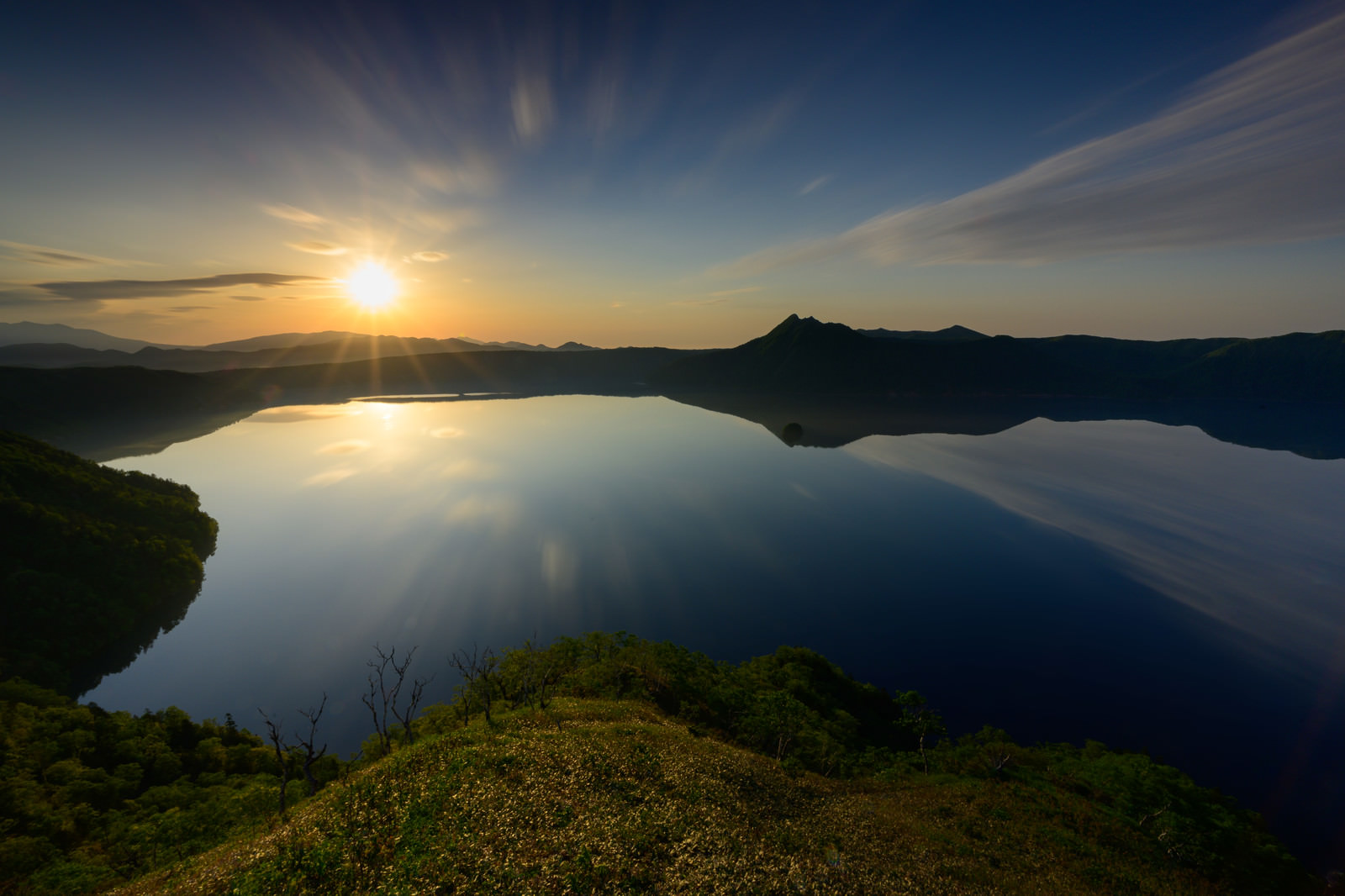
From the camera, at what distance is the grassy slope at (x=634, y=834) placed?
1853 cm

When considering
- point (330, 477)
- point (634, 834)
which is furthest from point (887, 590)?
point (330, 477)

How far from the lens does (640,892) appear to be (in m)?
18.3

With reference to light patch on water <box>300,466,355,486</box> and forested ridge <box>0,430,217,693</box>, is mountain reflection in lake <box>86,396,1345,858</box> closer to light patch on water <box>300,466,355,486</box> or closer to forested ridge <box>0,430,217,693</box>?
light patch on water <box>300,466,355,486</box>

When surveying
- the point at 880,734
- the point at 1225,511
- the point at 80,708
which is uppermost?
the point at 1225,511

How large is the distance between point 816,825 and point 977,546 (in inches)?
3652

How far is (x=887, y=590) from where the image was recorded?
82250 mm

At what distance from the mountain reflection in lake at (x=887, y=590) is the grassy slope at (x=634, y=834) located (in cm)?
2894

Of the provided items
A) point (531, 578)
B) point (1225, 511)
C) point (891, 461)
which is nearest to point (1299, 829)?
point (531, 578)

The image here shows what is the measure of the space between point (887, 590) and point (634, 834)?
73.8 m

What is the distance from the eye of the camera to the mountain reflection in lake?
188ft

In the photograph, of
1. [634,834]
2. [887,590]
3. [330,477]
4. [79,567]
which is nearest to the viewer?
[634,834]

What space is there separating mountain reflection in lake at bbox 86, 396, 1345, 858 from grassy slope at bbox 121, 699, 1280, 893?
28.9m

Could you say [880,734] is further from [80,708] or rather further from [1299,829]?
[80,708]

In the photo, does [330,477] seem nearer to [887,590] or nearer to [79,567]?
[79,567]
